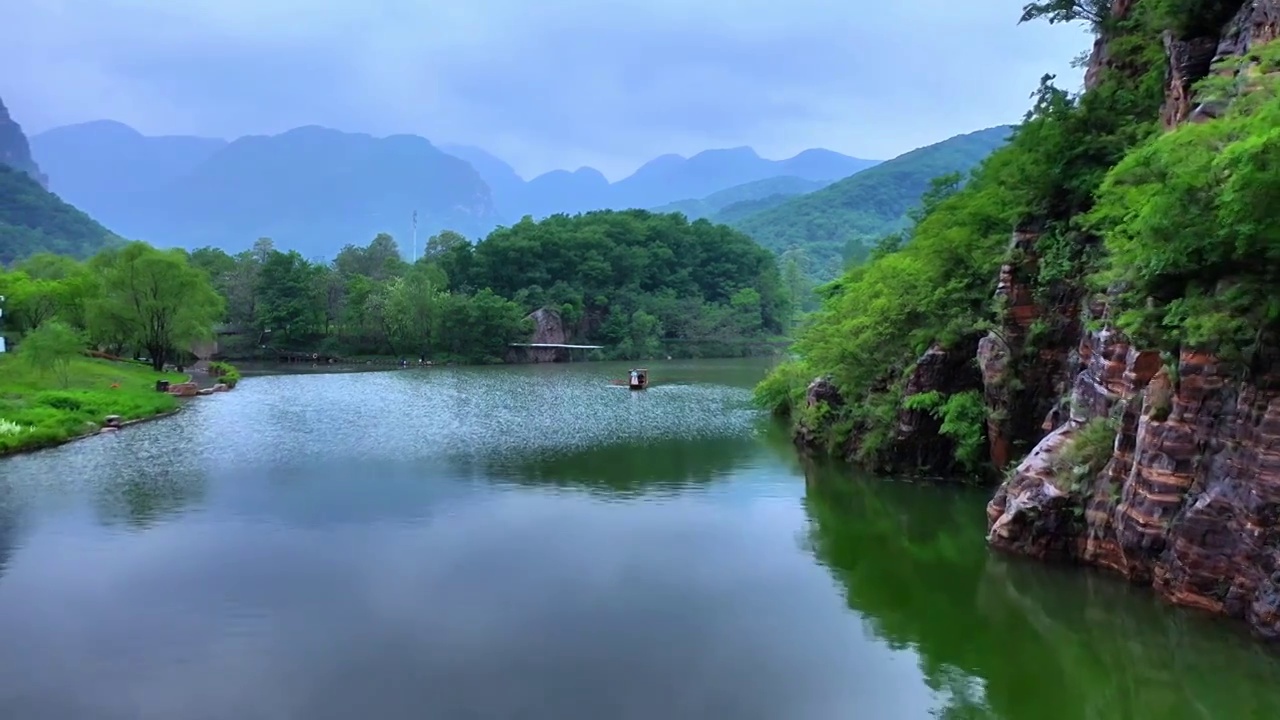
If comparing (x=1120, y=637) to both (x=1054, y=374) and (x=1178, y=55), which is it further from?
(x=1178, y=55)

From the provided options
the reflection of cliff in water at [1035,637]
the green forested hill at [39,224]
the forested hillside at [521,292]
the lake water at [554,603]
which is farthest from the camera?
the green forested hill at [39,224]

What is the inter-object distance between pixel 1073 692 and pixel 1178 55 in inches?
526

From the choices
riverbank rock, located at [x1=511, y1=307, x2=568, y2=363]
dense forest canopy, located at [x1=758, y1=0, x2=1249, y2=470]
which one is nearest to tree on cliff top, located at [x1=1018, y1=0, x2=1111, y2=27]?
dense forest canopy, located at [x1=758, y1=0, x2=1249, y2=470]

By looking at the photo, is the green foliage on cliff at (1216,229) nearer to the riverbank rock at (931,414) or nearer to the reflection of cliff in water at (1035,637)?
the reflection of cliff in water at (1035,637)

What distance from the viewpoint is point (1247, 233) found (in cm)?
1208

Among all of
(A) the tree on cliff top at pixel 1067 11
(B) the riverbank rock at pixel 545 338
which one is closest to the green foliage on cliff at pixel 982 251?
Result: (A) the tree on cliff top at pixel 1067 11

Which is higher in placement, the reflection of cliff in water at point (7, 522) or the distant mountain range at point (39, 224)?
the distant mountain range at point (39, 224)

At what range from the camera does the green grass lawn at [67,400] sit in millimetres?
30953

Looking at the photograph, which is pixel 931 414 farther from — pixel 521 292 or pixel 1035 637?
pixel 521 292

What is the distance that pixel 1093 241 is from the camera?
1981 centimetres

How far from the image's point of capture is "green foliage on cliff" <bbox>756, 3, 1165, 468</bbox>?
2055 cm

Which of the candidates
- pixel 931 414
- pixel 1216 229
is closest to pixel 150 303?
pixel 931 414

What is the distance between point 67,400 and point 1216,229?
1537 inches

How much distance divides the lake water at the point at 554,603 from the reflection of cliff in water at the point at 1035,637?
0.05m
